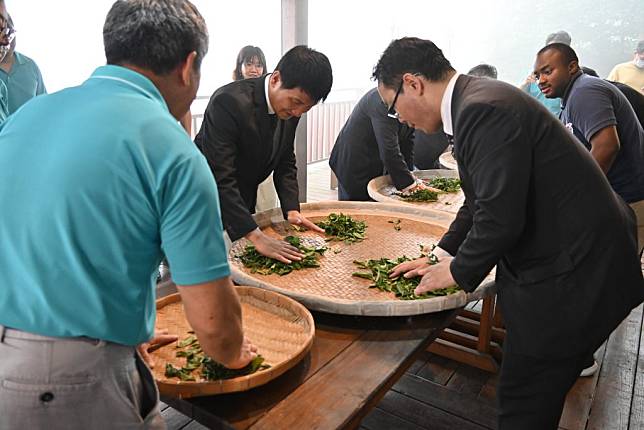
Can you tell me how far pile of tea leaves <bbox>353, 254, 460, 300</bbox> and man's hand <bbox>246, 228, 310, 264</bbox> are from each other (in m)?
0.22

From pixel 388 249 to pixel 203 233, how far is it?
1228mm

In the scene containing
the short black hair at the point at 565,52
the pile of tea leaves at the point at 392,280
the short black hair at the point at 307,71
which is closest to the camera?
the pile of tea leaves at the point at 392,280

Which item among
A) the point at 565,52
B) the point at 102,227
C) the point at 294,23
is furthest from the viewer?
the point at 294,23

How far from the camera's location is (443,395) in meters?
2.49

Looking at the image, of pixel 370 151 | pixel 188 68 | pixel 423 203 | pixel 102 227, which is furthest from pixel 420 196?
pixel 102 227

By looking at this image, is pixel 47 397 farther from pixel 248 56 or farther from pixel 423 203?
pixel 248 56

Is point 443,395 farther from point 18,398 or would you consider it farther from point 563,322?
point 18,398

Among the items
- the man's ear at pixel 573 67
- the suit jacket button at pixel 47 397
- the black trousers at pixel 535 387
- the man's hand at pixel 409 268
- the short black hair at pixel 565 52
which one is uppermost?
the short black hair at pixel 565 52

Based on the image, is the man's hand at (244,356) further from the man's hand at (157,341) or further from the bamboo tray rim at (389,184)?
the bamboo tray rim at (389,184)

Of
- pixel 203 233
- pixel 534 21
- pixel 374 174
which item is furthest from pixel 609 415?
pixel 534 21

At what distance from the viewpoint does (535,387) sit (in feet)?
4.75

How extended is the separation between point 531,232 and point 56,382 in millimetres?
1174

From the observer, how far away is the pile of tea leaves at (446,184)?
10.1 feet

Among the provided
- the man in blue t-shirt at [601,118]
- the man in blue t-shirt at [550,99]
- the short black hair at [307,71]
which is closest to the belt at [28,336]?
the short black hair at [307,71]
